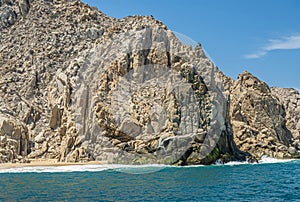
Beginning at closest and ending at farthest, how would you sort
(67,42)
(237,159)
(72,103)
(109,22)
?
(237,159) → (72,103) → (67,42) → (109,22)

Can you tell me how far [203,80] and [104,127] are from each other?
1775 cm

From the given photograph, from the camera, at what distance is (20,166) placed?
67750 mm

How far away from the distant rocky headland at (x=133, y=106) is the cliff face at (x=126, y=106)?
0.54ft

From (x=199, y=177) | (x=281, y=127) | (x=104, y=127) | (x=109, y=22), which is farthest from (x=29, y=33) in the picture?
(x=199, y=177)

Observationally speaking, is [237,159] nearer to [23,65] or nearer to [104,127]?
[104,127]

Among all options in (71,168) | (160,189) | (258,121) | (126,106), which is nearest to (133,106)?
(126,106)

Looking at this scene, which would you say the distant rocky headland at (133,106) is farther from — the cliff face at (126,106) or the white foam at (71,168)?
the white foam at (71,168)

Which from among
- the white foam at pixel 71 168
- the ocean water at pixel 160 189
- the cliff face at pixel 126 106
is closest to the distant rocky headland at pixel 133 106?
the cliff face at pixel 126 106

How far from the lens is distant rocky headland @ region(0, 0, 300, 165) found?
7062 cm

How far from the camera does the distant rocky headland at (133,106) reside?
7062cm

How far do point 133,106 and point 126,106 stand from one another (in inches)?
47.9

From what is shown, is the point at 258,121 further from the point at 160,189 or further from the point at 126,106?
the point at 160,189

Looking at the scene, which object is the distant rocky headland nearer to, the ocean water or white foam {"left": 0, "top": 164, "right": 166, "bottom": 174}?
white foam {"left": 0, "top": 164, "right": 166, "bottom": 174}

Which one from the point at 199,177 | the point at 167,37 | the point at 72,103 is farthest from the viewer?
the point at 167,37
